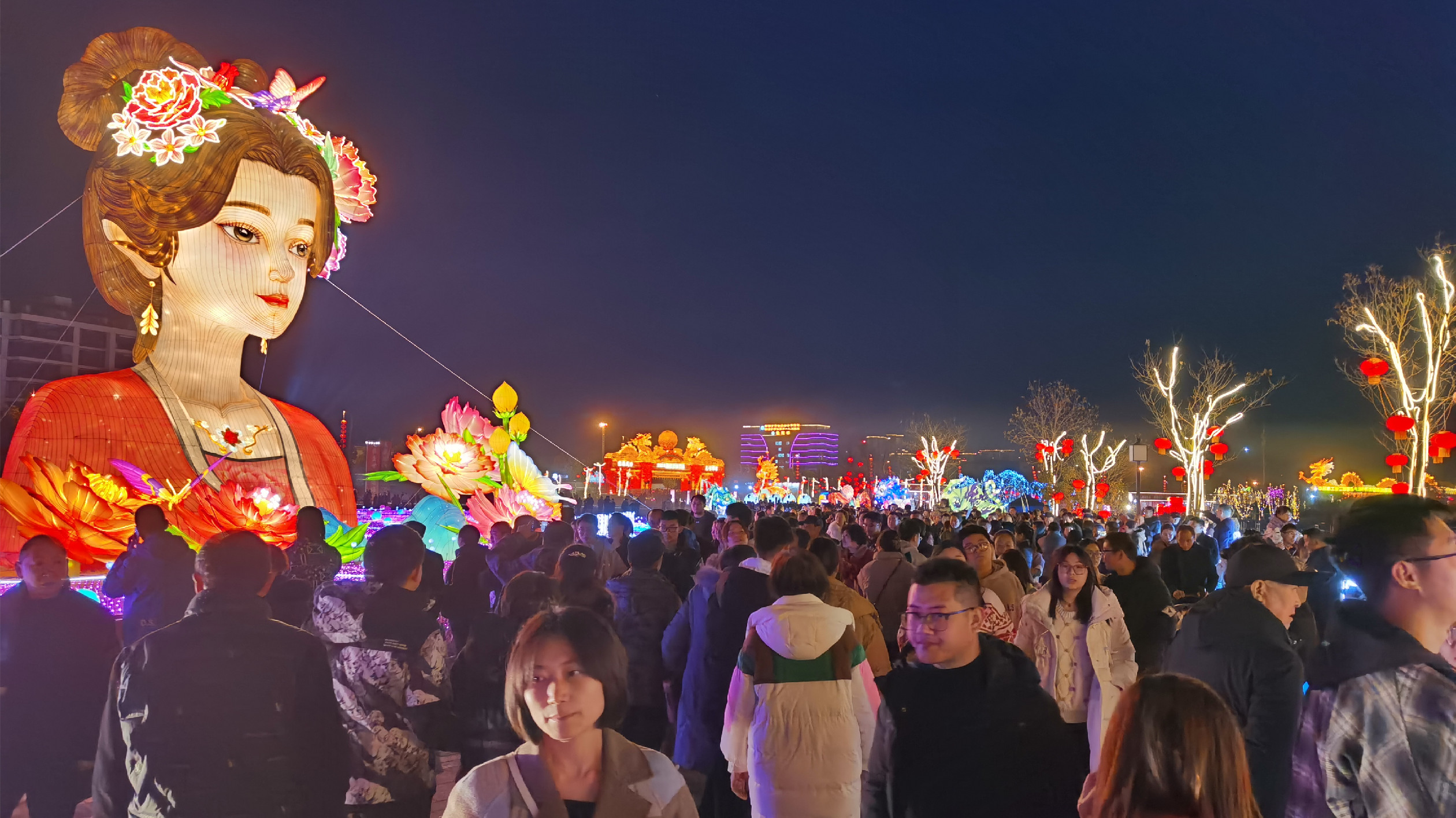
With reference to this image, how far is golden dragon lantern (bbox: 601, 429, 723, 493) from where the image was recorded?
54.3m

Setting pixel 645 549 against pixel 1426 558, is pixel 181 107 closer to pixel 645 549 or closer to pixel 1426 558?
pixel 645 549

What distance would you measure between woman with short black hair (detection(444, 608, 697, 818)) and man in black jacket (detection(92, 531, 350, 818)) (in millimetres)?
1136

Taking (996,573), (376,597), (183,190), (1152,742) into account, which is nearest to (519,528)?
(996,573)

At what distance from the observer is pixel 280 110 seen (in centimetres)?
1209

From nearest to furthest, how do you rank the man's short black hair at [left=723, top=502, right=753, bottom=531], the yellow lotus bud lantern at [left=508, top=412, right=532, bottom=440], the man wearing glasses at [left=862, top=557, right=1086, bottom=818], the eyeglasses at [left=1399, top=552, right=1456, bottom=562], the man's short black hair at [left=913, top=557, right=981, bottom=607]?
the eyeglasses at [left=1399, top=552, right=1456, bottom=562] < the man wearing glasses at [left=862, top=557, right=1086, bottom=818] < the man's short black hair at [left=913, top=557, right=981, bottom=607] < the man's short black hair at [left=723, top=502, right=753, bottom=531] < the yellow lotus bud lantern at [left=508, top=412, right=532, bottom=440]

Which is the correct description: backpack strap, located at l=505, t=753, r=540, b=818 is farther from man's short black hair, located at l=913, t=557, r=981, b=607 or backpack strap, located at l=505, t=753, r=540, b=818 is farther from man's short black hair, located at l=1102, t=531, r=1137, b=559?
Result: man's short black hair, located at l=1102, t=531, r=1137, b=559

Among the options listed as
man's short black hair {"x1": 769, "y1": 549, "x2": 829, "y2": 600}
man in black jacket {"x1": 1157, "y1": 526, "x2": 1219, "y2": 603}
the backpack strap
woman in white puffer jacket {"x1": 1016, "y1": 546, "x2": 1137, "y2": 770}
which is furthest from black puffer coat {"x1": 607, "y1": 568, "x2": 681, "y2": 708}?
man in black jacket {"x1": 1157, "y1": 526, "x2": 1219, "y2": 603}

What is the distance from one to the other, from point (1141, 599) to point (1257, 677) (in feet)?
8.26

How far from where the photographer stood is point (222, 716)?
9.53 feet

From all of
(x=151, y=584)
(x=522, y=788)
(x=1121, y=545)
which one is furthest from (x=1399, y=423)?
(x=151, y=584)

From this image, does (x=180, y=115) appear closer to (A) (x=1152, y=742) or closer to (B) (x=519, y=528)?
(B) (x=519, y=528)

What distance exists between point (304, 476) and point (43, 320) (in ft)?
164

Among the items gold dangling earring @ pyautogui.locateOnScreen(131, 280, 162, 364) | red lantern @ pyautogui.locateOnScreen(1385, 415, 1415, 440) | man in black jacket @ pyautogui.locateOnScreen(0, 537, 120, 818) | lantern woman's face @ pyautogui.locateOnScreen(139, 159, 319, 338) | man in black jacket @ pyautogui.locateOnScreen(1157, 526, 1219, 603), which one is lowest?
man in black jacket @ pyautogui.locateOnScreen(0, 537, 120, 818)

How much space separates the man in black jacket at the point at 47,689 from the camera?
4.23 metres
